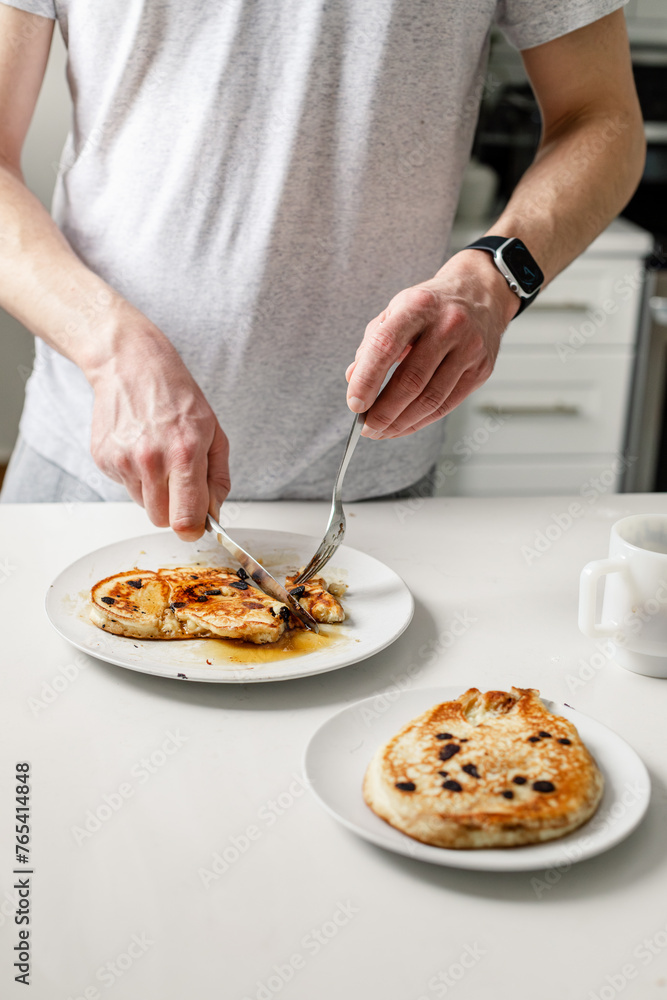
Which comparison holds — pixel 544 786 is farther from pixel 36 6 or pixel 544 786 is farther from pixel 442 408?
pixel 36 6

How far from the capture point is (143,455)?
32.6 inches

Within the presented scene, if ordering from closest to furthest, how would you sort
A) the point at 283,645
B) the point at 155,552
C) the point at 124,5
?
1. the point at 283,645
2. the point at 155,552
3. the point at 124,5

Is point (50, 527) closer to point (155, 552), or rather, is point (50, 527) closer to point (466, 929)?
point (155, 552)

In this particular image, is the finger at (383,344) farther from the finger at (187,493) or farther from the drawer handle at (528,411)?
the drawer handle at (528,411)

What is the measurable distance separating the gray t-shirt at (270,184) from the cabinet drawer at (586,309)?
1.31 m

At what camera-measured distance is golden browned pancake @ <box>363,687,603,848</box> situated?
1.73ft

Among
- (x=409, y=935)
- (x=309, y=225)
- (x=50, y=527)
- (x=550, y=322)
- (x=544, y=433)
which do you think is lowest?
(x=544, y=433)

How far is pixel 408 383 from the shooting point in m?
0.88

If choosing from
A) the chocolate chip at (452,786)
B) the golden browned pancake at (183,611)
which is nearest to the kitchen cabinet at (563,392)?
the golden browned pancake at (183,611)

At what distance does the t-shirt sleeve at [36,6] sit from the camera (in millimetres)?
1017

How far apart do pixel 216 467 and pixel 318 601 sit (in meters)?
0.18

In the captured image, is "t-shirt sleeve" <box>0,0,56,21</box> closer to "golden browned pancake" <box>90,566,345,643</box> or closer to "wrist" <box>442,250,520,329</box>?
"wrist" <box>442,250,520,329</box>

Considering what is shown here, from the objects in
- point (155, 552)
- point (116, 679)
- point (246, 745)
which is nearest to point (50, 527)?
point (155, 552)

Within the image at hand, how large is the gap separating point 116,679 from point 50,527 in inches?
13.4
